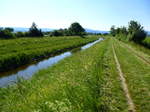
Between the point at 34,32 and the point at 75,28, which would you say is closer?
the point at 34,32

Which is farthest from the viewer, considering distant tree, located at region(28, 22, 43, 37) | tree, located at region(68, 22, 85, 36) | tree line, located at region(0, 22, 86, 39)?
tree, located at region(68, 22, 85, 36)

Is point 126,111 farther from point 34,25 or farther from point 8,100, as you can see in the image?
point 34,25

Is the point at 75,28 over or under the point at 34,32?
over

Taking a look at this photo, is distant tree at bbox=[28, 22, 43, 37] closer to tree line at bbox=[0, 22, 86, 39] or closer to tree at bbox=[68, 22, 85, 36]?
tree line at bbox=[0, 22, 86, 39]

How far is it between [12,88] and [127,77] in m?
6.93

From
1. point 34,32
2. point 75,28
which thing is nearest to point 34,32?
point 34,32

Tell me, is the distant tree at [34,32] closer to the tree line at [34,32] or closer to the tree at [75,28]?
the tree line at [34,32]

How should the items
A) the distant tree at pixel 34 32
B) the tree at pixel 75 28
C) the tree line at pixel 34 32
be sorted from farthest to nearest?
the tree at pixel 75 28, the distant tree at pixel 34 32, the tree line at pixel 34 32

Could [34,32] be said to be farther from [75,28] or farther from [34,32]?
[75,28]

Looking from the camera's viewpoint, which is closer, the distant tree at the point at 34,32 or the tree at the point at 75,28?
the distant tree at the point at 34,32

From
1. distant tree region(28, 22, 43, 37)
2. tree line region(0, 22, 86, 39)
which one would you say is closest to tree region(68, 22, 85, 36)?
tree line region(0, 22, 86, 39)

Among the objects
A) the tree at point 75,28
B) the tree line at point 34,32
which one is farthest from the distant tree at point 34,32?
the tree at point 75,28

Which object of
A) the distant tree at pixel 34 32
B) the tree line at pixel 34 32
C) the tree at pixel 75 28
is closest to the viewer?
the tree line at pixel 34 32

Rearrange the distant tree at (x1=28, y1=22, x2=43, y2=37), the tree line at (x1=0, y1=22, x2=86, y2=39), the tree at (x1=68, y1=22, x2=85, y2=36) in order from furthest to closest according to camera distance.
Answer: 1. the tree at (x1=68, y1=22, x2=85, y2=36)
2. the distant tree at (x1=28, y1=22, x2=43, y2=37)
3. the tree line at (x1=0, y1=22, x2=86, y2=39)
